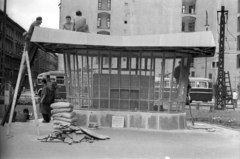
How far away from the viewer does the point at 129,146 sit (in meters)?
9.45

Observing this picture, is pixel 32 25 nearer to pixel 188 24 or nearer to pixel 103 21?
pixel 103 21

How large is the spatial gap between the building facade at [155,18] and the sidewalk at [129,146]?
38674 millimetres

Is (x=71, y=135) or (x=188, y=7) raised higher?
(x=188, y=7)

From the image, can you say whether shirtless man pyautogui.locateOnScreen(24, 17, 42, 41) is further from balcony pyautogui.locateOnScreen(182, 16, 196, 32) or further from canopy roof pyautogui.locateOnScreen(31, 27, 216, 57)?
balcony pyautogui.locateOnScreen(182, 16, 196, 32)

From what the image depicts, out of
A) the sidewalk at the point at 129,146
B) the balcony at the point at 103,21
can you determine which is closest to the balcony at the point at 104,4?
the balcony at the point at 103,21

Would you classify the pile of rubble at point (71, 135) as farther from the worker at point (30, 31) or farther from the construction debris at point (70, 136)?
the worker at point (30, 31)

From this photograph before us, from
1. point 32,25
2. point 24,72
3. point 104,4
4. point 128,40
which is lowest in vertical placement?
point 24,72

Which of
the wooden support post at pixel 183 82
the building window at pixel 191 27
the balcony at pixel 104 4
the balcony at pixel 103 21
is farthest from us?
the building window at pixel 191 27

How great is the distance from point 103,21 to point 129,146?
50.3 meters

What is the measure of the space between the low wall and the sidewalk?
0.60 meters

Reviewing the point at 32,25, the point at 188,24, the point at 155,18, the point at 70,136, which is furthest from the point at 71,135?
the point at 188,24

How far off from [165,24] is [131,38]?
4392cm

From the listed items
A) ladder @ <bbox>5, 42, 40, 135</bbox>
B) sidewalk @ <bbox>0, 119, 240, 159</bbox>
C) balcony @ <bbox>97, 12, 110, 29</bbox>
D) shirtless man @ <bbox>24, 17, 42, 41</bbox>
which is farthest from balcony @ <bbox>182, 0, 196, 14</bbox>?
ladder @ <bbox>5, 42, 40, 135</bbox>

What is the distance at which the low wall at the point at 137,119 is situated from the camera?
12.8 m
